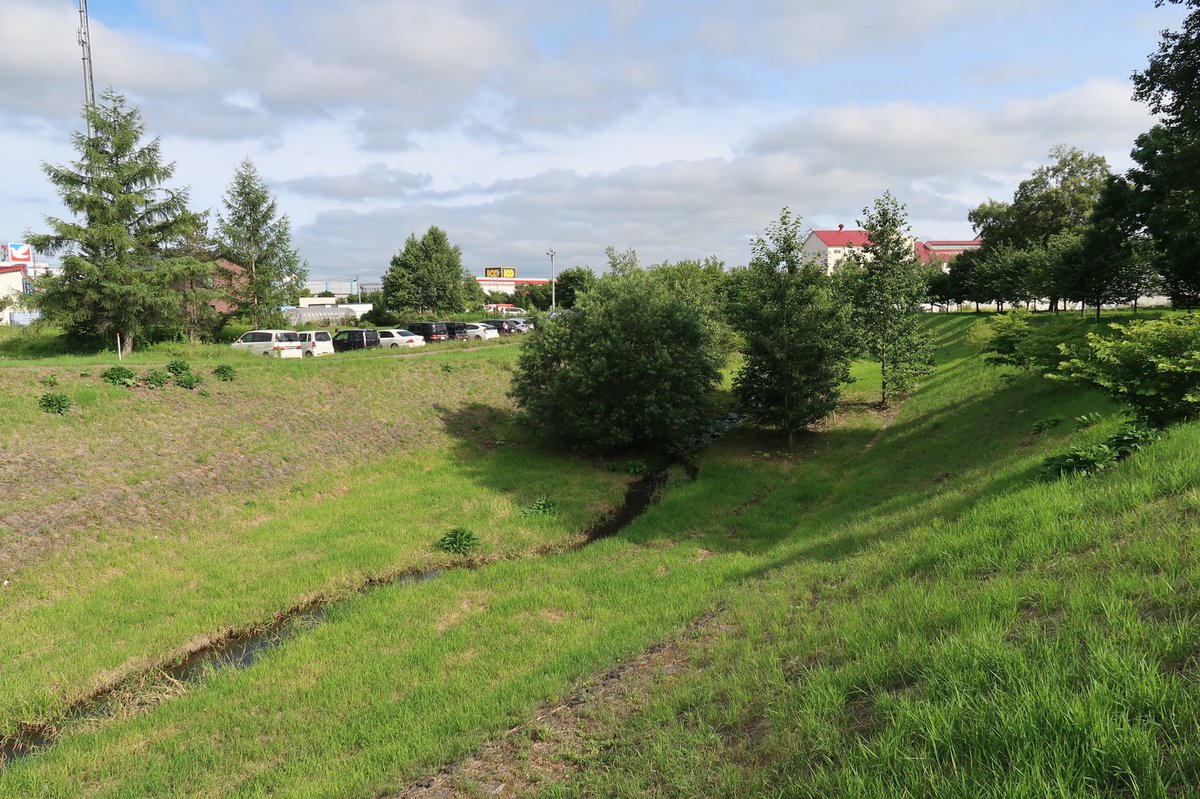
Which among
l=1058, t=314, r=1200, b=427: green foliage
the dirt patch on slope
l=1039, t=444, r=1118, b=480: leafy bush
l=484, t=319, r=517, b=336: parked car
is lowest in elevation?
the dirt patch on slope

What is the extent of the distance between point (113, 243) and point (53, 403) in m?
15.5

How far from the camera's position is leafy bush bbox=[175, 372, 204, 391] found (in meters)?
20.2

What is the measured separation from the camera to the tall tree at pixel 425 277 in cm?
5931

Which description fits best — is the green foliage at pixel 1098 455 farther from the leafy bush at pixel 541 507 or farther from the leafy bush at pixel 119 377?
the leafy bush at pixel 119 377

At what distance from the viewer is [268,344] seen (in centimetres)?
3291

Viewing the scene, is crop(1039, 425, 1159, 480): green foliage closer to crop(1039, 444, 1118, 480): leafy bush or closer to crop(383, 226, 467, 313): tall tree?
crop(1039, 444, 1118, 480): leafy bush

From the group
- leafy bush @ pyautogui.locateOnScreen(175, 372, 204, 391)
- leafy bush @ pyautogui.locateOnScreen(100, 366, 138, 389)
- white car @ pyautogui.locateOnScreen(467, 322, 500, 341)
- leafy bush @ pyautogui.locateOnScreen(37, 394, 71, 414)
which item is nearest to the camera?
leafy bush @ pyautogui.locateOnScreen(37, 394, 71, 414)

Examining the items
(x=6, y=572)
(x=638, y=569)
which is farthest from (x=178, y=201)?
(x=638, y=569)

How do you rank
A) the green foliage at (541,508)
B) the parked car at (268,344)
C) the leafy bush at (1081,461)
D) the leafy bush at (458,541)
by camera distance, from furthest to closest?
1. the parked car at (268,344)
2. the green foliage at (541,508)
3. the leafy bush at (458,541)
4. the leafy bush at (1081,461)

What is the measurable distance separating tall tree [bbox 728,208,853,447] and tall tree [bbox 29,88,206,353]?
85.2 ft

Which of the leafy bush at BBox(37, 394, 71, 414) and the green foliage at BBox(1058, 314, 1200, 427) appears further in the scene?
the leafy bush at BBox(37, 394, 71, 414)

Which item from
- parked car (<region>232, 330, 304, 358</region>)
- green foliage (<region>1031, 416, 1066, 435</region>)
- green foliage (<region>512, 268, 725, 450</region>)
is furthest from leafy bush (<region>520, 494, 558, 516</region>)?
parked car (<region>232, 330, 304, 358</region>)

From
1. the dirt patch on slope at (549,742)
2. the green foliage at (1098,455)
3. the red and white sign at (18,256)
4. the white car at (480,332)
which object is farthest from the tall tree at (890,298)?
the red and white sign at (18,256)

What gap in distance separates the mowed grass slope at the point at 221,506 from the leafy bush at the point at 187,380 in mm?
433
